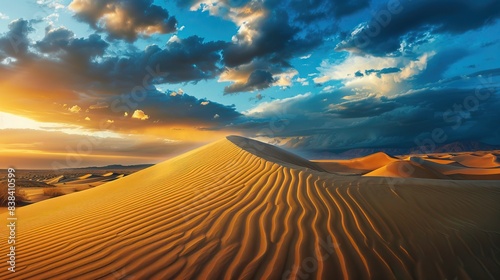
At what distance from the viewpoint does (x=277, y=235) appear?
3840mm

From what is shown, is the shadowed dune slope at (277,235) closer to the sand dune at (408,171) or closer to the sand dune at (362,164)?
the sand dune at (408,171)

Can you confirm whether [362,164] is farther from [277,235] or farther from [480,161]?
[277,235]

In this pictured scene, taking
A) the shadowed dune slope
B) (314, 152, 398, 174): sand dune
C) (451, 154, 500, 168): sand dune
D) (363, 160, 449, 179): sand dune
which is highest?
the shadowed dune slope

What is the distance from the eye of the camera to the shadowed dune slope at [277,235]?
10.4ft

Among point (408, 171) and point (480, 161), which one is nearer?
point (408, 171)

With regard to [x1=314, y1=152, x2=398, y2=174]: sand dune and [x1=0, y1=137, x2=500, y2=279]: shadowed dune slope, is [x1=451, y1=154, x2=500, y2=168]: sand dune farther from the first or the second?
[x1=0, y1=137, x2=500, y2=279]: shadowed dune slope

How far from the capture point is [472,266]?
3.26 m

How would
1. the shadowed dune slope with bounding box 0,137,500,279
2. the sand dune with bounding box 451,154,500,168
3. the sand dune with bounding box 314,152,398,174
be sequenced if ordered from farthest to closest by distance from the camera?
the sand dune with bounding box 451,154,500,168
the sand dune with bounding box 314,152,398,174
the shadowed dune slope with bounding box 0,137,500,279

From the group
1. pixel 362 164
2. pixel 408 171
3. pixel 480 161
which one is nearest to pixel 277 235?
pixel 408 171

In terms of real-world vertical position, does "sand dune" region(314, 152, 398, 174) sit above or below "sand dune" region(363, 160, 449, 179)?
below

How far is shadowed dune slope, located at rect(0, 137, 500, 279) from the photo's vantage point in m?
3.18

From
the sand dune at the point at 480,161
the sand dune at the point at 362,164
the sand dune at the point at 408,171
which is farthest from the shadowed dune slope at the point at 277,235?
the sand dune at the point at 480,161

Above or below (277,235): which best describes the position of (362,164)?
below

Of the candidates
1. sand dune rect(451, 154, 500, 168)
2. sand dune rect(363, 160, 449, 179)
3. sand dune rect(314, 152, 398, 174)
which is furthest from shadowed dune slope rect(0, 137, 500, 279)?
sand dune rect(451, 154, 500, 168)
